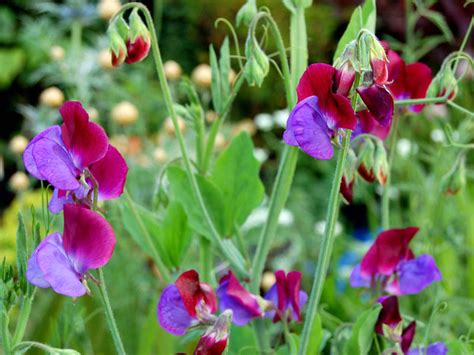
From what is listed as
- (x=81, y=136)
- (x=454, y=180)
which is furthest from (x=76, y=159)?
(x=454, y=180)

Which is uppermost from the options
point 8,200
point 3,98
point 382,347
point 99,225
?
point 99,225

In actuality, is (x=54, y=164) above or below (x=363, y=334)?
above

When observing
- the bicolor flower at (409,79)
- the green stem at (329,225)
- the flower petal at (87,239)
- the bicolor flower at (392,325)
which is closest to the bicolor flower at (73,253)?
the flower petal at (87,239)

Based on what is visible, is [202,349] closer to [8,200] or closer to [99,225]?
[99,225]

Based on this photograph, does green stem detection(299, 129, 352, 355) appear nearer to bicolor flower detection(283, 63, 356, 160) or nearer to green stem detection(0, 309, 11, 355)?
bicolor flower detection(283, 63, 356, 160)

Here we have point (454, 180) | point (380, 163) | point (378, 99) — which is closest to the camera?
point (378, 99)

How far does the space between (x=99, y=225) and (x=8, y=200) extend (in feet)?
10.8

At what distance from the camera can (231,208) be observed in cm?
86

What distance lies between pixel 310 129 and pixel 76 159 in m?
0.16

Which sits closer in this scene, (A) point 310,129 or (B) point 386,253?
(A) point 310,129

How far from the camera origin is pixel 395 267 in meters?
0.82

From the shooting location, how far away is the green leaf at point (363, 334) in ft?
2.32

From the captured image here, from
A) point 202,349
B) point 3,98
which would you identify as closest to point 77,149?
point 202,349

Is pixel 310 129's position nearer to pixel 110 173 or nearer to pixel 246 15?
pixel 110 173
